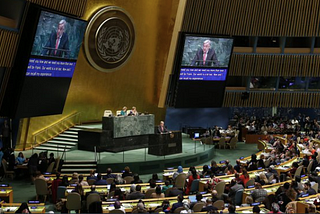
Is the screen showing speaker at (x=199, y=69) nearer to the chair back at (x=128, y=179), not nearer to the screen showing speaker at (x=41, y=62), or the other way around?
the screen showing speaker at (x=41, y=62)

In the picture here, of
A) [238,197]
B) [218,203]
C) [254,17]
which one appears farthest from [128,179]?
[254,17]

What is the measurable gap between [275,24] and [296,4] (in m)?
1.60

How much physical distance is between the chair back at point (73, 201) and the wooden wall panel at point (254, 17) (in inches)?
605

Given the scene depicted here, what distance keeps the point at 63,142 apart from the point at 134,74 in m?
6.63

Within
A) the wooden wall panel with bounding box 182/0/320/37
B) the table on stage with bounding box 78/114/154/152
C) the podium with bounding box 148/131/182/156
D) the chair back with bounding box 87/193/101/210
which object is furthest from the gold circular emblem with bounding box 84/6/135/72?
the chair back with bounding box 87/193/101/210

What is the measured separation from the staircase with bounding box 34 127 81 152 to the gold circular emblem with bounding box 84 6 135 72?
3852mm

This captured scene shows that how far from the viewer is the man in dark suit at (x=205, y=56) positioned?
25078 millimetres

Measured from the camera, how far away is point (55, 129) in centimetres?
2228

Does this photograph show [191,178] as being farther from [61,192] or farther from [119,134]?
[119,134]

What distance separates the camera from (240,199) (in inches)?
492

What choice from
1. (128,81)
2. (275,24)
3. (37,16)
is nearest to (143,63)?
(128,81)

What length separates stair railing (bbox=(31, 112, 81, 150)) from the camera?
21.4m

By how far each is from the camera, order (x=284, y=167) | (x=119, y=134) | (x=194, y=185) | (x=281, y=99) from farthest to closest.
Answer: (x=281, y=99) → (x=119, y=134) → (x=284, y=167) → (x=194, y=185)

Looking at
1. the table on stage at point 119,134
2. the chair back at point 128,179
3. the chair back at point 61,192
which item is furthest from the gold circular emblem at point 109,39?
the chair back at point 61,192
